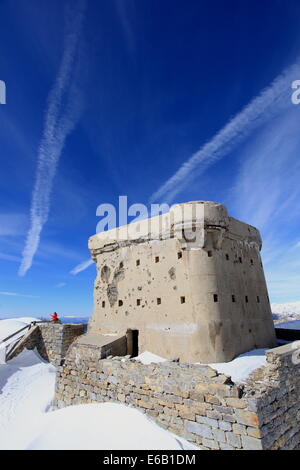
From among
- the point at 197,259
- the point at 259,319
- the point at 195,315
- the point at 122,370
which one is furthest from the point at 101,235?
the point at 259,319

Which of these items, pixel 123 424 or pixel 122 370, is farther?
pixel 122 370

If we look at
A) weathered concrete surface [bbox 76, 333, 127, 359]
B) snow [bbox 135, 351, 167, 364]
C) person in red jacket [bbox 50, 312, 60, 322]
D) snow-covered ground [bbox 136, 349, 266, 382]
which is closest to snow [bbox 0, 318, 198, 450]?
weathered concrete surface [bbox 76, 333, 127, 359]

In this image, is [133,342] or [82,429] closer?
[82,429]

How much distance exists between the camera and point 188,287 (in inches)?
417

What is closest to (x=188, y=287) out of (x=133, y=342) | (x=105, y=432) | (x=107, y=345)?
(x=107, y=345)

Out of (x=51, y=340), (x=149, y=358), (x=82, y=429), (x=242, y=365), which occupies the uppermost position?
(x=51, y=340)

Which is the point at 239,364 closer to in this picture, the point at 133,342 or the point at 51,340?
the point at 133,342

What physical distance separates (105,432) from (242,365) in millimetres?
5390

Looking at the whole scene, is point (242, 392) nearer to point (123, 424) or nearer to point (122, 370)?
point (123, 424)

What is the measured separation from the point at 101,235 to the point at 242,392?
11.2 meters

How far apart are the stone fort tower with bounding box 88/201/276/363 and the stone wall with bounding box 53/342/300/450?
254cm

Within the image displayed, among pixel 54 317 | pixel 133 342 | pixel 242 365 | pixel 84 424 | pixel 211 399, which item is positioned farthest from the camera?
pixel 54 317

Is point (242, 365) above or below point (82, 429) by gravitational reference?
above

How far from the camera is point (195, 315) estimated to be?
1009 centimetres
